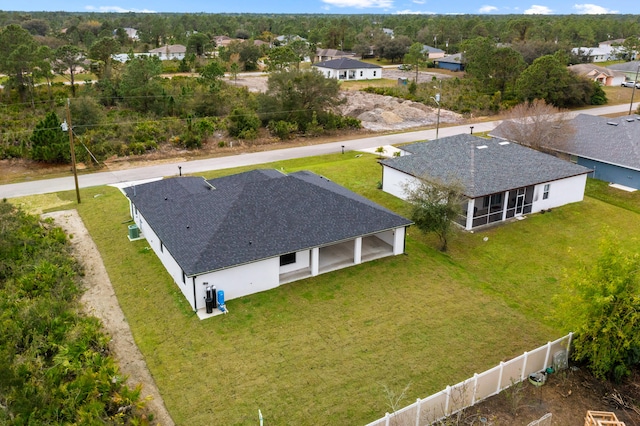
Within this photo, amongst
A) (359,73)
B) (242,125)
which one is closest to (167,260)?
(242,125)

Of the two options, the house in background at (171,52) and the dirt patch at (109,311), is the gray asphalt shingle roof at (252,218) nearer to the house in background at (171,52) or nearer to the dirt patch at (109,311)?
the dirt patch at (109,311)

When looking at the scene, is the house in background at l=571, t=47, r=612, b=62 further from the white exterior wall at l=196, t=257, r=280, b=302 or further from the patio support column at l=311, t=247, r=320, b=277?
the white exterior wall at l=196, t=257, r=280, b=302

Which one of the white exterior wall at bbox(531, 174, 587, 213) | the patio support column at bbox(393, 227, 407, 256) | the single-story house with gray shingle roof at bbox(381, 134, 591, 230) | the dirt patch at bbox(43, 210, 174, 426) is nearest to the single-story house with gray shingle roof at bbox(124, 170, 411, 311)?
the patio support column at bbox(393, 227, 407, 256)

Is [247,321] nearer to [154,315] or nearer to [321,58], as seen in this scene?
[154,315]

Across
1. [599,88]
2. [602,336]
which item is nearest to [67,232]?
[602,336]

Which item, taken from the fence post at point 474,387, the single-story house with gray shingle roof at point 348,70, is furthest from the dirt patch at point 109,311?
the single-story house with gray shingle roof at point 348,70

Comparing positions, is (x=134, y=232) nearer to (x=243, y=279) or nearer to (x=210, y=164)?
(x=243, y=279)
